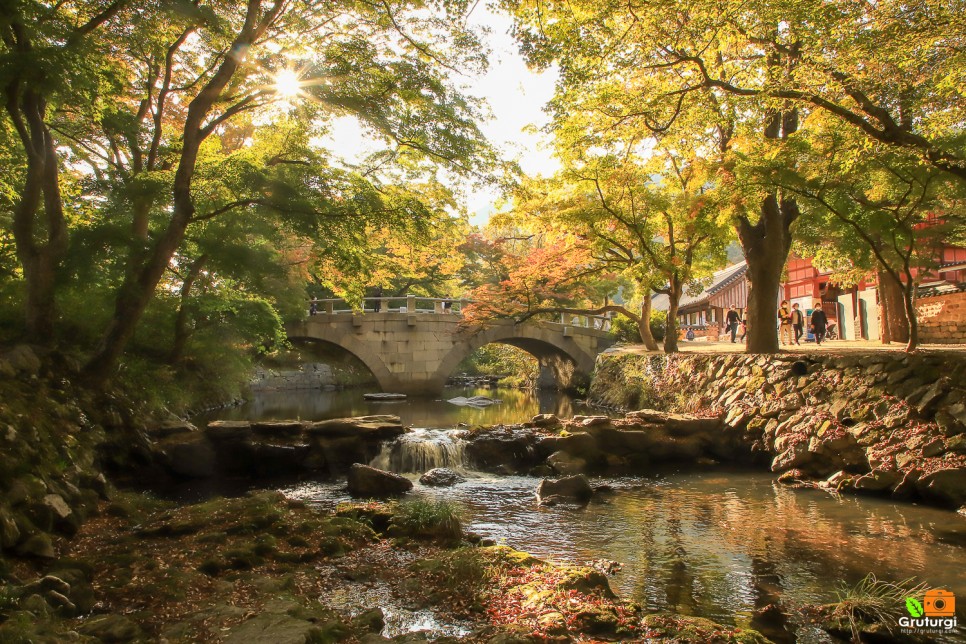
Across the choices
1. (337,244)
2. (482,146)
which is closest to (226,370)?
(337,244)

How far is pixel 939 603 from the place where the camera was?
494cm

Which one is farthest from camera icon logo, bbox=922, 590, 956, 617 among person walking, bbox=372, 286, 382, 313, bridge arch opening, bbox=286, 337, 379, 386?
bridge arch opening, bbox=286, 337, 379, 386

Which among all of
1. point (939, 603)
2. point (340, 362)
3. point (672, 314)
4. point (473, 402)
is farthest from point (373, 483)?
point (340, 362)

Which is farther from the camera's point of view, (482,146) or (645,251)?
(645,251)

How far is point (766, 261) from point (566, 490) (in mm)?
7826

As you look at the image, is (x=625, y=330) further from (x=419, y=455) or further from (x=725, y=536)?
(x=725, y=536)

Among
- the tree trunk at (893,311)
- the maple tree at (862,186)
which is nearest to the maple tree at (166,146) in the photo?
the maple tree at (862,186)

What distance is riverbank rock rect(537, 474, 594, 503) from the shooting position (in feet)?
28.9

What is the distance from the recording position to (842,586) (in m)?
5.41

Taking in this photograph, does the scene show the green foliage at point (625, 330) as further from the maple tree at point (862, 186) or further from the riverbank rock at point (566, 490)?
the riverbank rock at point (566, 490)

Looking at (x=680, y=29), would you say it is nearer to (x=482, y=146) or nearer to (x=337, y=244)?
(x=482, y=146)

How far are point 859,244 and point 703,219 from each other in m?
3.34

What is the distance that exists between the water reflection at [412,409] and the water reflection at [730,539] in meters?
8.73

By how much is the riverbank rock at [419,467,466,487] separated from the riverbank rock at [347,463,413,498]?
72 centimetres
